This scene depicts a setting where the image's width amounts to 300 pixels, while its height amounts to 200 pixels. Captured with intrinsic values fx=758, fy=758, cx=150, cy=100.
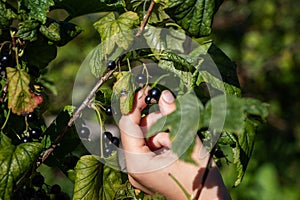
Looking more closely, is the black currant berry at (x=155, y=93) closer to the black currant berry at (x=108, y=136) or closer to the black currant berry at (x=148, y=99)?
the black currant berry at (x=148, y=99)

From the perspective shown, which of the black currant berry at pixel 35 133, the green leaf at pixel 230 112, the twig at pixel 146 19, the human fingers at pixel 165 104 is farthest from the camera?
the black currant berry at pixel 35 133

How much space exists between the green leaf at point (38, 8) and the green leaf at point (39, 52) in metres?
0.10

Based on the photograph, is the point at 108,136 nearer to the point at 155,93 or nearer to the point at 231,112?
the point at 155,93

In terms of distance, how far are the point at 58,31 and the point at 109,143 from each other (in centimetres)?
22

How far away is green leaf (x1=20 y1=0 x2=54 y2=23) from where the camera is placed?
1318 millimetres

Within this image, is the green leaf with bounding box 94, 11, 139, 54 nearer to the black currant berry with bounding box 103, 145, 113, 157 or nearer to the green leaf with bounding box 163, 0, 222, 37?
the green leaf with bounding box 163, 0, 222, 37

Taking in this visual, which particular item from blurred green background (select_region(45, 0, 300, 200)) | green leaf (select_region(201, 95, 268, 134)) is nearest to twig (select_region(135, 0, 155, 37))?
green leaf (select_region(201, 95, 268, 134))

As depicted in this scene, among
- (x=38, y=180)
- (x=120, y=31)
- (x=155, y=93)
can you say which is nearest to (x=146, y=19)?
(x=120, y=31)

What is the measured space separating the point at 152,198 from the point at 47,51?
39cm

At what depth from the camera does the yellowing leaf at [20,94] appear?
1.31 m

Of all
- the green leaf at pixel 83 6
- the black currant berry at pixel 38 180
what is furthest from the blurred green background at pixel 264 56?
the black currant berry at pixel 38 180

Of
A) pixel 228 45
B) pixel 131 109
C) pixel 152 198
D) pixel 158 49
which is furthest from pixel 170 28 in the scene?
pixel 228 45

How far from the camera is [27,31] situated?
1328mm

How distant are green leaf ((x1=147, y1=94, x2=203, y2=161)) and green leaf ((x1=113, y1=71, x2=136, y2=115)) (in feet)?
0.79
